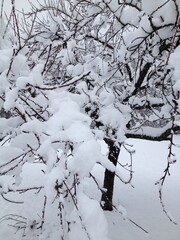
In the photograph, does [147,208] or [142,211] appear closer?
[142,211]

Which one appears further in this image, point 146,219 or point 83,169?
point 146,219

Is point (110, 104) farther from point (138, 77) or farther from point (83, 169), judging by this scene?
point (83, 169)

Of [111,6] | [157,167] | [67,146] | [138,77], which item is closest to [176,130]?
[138,77]

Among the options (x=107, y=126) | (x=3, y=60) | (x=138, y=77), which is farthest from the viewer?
(x=138, y=77)

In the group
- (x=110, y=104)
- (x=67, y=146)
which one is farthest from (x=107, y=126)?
(x=67, y=146)

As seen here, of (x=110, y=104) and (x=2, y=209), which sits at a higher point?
(x=110, y=104)

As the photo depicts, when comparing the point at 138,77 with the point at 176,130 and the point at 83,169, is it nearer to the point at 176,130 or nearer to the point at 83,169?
the point at 176,130

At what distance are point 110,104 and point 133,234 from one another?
2430mm

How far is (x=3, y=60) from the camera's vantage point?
2033 millimetres

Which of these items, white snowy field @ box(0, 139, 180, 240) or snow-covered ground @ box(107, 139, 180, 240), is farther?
snow-covered ground @ box(107, 139, 180, 240)

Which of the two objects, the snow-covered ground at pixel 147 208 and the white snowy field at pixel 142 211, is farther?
the snow-covered ground at pixel 147 208

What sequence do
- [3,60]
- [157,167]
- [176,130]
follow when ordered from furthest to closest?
[157,167], [176,130], [3,60]

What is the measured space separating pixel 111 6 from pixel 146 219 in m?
4.21

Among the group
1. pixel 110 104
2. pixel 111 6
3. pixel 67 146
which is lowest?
pixel 67 146
